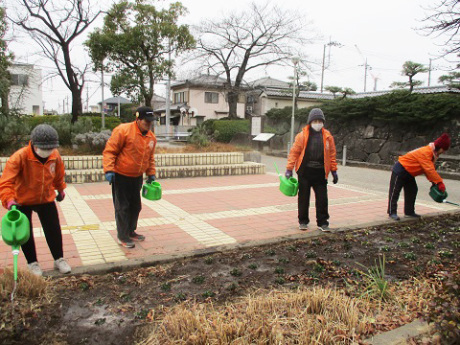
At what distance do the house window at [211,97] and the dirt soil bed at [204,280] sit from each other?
37.6 m

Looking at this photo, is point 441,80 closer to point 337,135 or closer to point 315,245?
point 337,135

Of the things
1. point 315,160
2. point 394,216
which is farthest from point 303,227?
point 394,216

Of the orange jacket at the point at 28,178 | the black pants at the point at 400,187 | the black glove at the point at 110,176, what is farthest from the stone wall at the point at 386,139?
the orange jacket at the point at 28,178

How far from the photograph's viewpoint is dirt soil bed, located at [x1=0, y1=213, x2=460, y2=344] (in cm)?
261

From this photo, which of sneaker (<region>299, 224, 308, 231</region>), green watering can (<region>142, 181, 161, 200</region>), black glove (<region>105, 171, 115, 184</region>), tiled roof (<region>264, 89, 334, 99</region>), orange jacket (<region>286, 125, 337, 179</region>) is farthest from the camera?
tiled roof (<region>264, 89, 334, 99</region>)

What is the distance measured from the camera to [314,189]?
17.0 feet

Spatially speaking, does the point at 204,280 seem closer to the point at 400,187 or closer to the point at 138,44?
the point at 400,187

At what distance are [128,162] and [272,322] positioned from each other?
2472 millimetres

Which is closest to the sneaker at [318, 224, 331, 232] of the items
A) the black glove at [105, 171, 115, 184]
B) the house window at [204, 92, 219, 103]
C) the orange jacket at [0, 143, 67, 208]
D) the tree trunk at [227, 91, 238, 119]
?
the black glove at [105, 171, 115, 184]

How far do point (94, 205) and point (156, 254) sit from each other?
2854 mm

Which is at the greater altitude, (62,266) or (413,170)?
(413,170)

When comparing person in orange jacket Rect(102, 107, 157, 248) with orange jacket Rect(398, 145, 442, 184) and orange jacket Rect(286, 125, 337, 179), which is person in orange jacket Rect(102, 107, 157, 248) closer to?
orange jacket Rect(286, 125, 337, 179)

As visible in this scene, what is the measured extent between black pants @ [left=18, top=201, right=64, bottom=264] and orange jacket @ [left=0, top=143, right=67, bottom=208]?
0.07m

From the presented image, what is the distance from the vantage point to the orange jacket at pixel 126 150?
13.5ft
